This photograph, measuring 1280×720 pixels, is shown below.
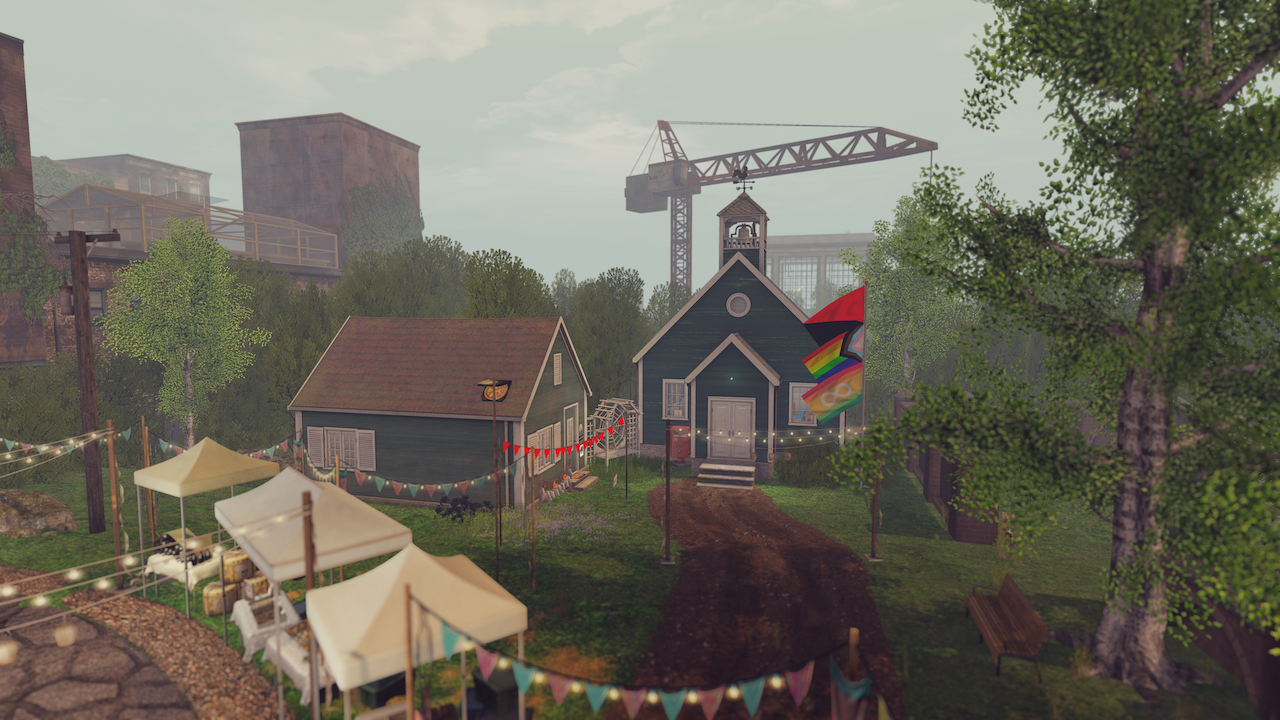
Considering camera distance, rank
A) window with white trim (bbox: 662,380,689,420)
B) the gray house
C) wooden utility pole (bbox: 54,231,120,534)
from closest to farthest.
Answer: wooden utility pole (bbox: 54,231,120,534) → the gray house → window with white trim (bbox: 662,380,689,420)

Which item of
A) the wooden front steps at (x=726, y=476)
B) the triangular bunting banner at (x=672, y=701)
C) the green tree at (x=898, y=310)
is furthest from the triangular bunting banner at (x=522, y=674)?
the green tree at (x=898, y=310)

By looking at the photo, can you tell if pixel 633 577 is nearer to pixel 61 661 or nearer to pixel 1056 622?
pixel 1056 622

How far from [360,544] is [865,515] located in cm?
1551

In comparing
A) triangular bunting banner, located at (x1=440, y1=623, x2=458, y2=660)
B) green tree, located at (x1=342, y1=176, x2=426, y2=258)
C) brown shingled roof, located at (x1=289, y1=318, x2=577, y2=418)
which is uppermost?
green tree, located at (x1=342, y1=176, x2=426, y2=258)

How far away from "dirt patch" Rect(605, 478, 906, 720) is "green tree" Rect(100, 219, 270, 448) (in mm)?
22363

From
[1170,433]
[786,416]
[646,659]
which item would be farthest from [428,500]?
[1170,433]

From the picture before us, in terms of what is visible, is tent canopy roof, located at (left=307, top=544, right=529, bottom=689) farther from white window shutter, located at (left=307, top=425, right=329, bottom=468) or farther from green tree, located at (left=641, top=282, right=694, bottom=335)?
green tree, located at (left=641, top=282, right=694, bottom=335)

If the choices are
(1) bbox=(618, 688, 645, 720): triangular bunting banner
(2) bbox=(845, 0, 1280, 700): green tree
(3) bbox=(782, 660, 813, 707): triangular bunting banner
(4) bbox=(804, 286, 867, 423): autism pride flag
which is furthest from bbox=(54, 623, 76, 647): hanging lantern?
(4) bbox=(804, 286, 867, 423): autism pride flag

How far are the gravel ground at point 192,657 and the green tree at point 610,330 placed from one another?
26.5m

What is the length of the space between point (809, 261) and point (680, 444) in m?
127

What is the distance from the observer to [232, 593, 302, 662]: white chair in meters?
10.9

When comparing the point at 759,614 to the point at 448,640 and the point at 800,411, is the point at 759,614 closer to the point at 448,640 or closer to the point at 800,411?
the point at 448,640

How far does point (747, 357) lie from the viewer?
25.5 meters

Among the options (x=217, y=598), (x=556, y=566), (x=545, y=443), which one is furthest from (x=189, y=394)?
(x=556, y=566)
